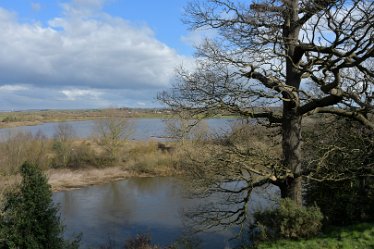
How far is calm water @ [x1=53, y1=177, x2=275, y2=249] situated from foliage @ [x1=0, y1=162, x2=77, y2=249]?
6.41 meters

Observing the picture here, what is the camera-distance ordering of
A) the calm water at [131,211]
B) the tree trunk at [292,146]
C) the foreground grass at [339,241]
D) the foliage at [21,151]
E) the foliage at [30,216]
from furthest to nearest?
the foliage at [21,151], the calm water at [131,211], the tree trunk at [292,146], the foliage at [30,216], the foreground grass at [339,241]

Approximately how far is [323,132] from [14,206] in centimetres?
966

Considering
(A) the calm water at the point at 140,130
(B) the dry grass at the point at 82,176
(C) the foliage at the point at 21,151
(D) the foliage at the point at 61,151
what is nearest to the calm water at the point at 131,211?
(B) the dry grass at the point at 82,176

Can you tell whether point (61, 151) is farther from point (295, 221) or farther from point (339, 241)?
point (339, 241)

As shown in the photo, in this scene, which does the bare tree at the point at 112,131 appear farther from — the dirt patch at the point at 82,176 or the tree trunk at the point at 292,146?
the tree trunk at the point at 292,146

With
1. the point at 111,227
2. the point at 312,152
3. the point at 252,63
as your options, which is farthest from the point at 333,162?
the point at 111,227

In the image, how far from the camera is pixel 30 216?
11445mm

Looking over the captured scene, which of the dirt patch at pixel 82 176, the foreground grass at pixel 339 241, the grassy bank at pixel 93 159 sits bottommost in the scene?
the dirt patch at pixel 82 176

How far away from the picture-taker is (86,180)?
39062mm

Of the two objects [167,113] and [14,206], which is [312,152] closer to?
[167,113]

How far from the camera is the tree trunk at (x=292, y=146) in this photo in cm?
1191

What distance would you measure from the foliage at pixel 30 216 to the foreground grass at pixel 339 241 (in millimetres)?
5731

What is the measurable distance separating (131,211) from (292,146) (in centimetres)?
1729

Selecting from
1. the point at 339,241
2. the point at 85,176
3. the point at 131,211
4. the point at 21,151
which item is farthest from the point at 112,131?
the point at 339,241
